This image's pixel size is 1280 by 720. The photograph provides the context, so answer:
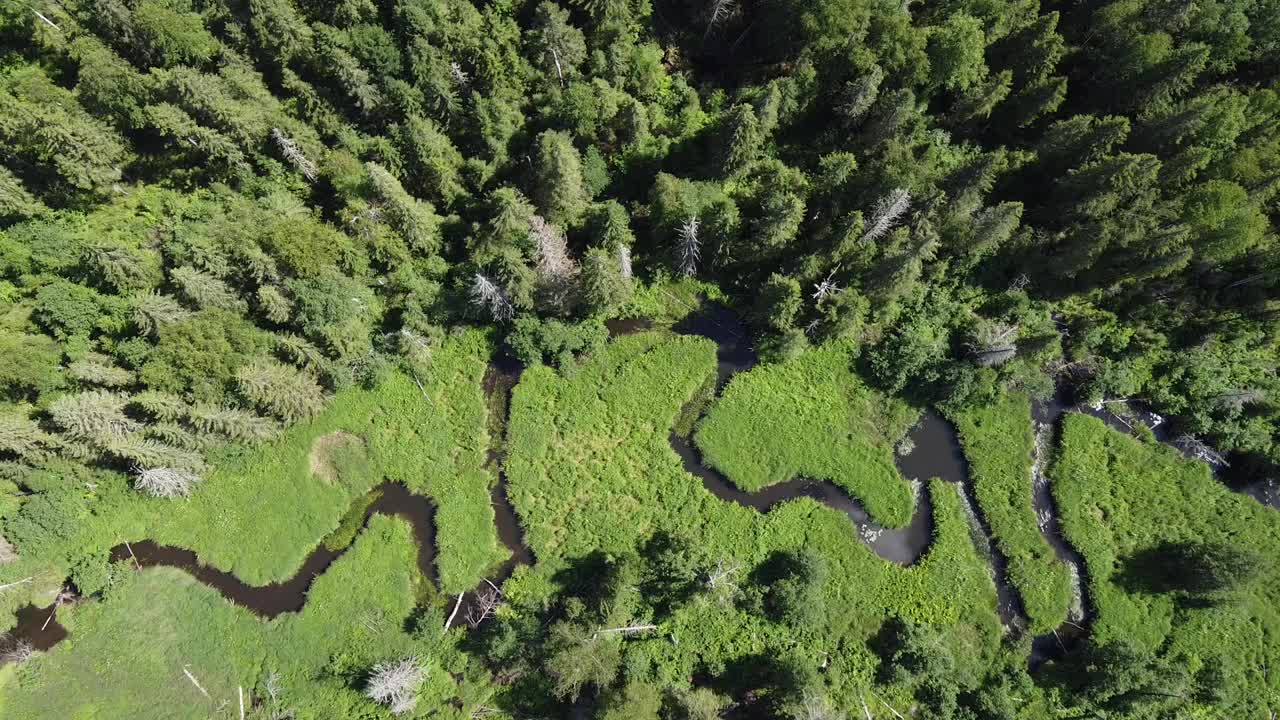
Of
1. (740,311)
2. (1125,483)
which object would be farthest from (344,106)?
(1125,483)

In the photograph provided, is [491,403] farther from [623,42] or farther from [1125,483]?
[1125,483]

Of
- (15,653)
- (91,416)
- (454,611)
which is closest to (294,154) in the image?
(91,416)

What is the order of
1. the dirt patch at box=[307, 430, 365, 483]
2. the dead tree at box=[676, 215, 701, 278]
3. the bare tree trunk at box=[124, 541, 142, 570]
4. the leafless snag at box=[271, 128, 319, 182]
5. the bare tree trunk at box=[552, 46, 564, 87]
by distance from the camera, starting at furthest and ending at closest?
the bare tree trunk at box=[552, 46, 564, 87] → the dirt patch at box=[307, 430, 365, 483] → the leafless snag at box=[271, 128, 319, 182] → the bare tree trunk at box=[124, 541, 142, 570] → the dead tree at box=[676, 215, 701, 278]

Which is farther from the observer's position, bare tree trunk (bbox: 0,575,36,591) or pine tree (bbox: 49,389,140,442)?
bare tree trunk (bbox: 0,575,36,591)

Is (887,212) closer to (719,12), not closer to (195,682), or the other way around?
(719,12)

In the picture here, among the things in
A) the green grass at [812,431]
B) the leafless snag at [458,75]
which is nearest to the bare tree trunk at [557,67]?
the leafless snag at [458,75]

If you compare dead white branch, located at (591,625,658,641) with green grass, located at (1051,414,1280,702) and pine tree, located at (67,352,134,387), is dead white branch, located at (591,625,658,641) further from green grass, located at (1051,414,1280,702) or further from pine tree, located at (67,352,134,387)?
pine tree, located at (67,352,134,387)

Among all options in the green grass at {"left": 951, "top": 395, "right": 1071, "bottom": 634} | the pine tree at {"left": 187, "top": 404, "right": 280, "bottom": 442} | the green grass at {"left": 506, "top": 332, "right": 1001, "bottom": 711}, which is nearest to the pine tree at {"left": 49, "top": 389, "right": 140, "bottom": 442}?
the pine tree at {"left": 187, "top": 404, "right": 280, "bottom": 442}

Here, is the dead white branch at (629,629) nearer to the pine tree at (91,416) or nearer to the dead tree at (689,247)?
the dead tree at (689,247)
